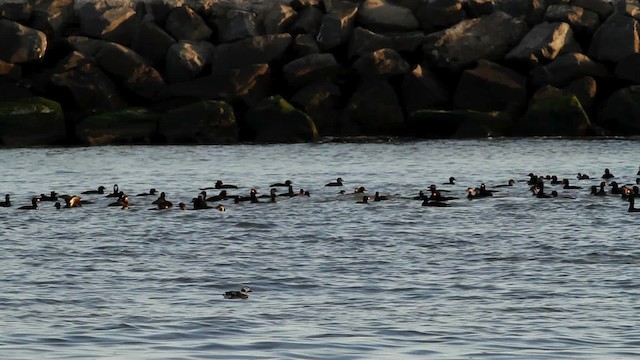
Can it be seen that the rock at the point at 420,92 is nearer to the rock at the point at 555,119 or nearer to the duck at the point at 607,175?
the rock at the point at 555,119

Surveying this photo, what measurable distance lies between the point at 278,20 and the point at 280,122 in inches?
302

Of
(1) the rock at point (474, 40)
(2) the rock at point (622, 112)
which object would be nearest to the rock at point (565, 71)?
(2) the rock at point (622, 112)

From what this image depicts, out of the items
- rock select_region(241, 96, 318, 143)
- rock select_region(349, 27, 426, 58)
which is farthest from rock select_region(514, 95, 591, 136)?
rock select_region(241, 96, 318, 143)

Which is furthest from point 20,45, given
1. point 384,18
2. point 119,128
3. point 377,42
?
point 384,18

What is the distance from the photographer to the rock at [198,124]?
1962 inches

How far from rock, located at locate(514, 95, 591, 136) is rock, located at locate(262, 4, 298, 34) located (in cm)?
1118

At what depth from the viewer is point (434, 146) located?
4922cm

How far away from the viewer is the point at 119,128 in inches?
1970

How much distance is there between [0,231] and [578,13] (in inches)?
1316

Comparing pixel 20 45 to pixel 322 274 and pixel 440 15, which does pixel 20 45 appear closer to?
pixel 440 15

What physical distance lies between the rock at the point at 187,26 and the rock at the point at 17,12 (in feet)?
18.9

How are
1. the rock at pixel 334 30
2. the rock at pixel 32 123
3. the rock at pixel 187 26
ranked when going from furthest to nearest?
the rock at pixel 187 26
the rock at pixel 334 30
the rock at pixel 32 123

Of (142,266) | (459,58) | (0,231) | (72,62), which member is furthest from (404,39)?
(142,266)

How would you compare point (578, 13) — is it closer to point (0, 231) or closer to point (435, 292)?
point (0, 231)
